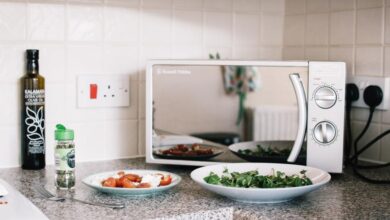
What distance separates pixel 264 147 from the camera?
1.48 meters

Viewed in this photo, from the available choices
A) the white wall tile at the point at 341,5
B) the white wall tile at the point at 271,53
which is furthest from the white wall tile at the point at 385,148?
the white wall tile at the point at 271,53

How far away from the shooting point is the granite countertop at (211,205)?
108 centimetres

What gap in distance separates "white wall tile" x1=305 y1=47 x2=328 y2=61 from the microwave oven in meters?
0.21

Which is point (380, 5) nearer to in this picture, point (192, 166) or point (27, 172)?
point (192, 166)

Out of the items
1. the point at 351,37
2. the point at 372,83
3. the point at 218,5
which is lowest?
the point at 372,83

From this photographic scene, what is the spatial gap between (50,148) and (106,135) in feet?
0.52

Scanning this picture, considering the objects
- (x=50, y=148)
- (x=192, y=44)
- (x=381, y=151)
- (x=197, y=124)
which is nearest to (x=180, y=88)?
(x=197, y=124)

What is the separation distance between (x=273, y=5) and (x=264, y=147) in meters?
0.55

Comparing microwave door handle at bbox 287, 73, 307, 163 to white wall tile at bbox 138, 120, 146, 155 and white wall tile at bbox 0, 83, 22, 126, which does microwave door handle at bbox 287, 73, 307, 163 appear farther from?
white wall tile at bbox 0, 83, 22, 126

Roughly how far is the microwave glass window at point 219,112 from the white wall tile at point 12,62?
1.08ft

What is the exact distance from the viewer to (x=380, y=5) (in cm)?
152

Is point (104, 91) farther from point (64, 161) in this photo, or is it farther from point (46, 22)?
point (64, 161)

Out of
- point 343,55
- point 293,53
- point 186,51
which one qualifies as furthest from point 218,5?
point 343,55

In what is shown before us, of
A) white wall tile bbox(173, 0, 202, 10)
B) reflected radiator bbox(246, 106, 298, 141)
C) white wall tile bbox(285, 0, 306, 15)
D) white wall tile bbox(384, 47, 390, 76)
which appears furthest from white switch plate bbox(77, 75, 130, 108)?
white wall tile bbox(384, 47, 390, 76)
